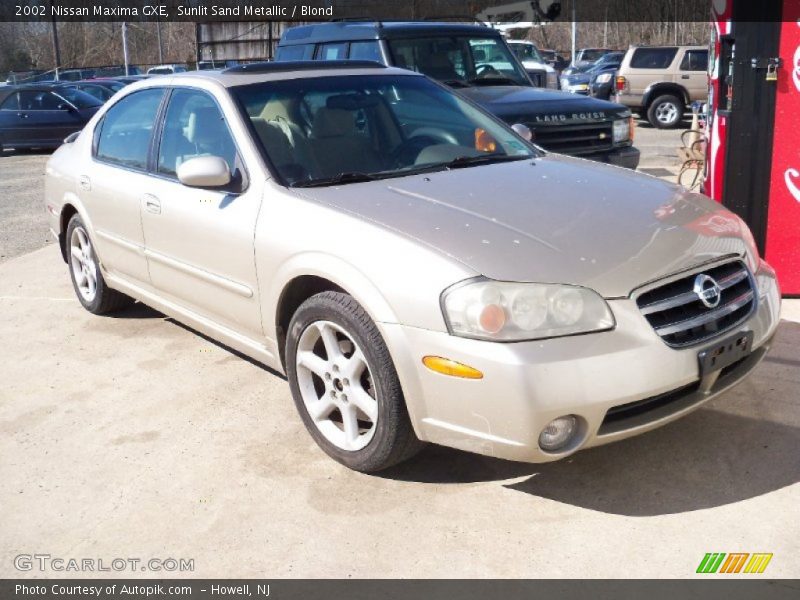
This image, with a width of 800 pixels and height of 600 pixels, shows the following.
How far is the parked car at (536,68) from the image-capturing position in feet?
45.6

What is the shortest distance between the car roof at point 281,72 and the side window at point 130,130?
197mm

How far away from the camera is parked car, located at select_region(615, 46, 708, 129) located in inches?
741

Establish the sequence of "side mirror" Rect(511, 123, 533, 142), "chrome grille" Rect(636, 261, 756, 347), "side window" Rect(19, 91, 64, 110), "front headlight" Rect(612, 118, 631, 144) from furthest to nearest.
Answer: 1. "side window" Rect(19, 91, 64, 110)
2. "front headlight" Rect(612, 118, 631, 144)
3. "side mirror" Rect(511, 123, 533, 142)
4. "chrome grille" Rect(636, 261, 756, 347)

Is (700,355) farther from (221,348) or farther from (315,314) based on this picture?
(221,348)

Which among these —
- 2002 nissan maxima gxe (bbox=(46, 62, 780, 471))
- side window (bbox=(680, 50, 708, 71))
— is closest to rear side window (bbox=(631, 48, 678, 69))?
side window (bbox=(680, 50, 708, 71))

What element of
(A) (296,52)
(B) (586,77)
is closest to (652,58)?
(B) (586,77)

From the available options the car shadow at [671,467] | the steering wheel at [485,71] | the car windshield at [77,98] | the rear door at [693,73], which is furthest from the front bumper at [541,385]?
the rear door at [693,73]

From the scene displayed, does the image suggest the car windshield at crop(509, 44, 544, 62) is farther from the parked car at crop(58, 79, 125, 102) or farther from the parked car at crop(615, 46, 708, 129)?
the parked car at crop(58, 79, 125, 102)

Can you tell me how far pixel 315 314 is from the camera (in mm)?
3516

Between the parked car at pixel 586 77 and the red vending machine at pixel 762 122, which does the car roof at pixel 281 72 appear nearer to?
the red vending machine at pixel 762 122

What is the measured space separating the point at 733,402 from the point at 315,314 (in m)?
1.99

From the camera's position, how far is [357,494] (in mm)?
3436

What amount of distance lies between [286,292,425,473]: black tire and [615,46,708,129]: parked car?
16942 mm

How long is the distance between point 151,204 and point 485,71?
202 inches
